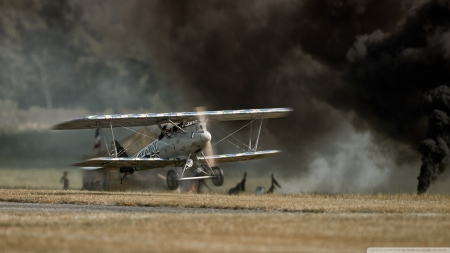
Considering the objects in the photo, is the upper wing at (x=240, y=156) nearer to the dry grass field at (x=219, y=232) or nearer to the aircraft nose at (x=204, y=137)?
the aircraft nose at (x=204, y=137)

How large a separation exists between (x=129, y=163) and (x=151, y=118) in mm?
3224

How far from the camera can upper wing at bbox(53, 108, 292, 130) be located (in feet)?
124

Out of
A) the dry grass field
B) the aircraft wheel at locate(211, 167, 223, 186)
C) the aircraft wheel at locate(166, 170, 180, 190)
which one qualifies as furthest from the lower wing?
the dry grass field

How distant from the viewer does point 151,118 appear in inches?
1576

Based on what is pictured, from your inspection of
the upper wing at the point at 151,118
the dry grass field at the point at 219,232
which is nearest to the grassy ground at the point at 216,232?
the dry grass field at the point at 219,232

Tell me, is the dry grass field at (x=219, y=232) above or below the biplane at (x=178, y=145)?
below

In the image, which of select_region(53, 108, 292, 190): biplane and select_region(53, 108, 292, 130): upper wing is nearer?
select_region(53, 108, 292, 130): upper wing

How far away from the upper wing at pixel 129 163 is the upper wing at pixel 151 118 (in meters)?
2.15

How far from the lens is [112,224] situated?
1767 cm

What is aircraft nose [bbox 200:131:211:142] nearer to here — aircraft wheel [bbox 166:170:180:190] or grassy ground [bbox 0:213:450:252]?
aircraft wheel [bbox 166:170:180:190]

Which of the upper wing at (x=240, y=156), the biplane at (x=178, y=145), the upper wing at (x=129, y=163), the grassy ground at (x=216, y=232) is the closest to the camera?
the grassy ground at (x=216, y=232)

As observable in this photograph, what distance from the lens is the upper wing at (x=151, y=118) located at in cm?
3769

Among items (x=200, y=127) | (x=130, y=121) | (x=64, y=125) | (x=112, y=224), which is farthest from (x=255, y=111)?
(x=112, y=224)

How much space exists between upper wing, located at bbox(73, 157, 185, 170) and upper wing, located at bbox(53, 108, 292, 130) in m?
2.15
